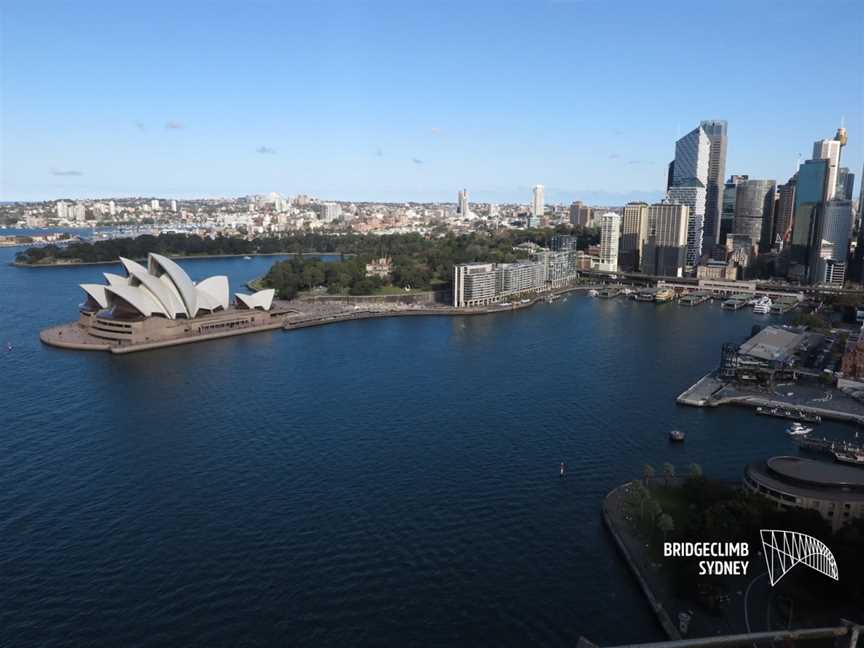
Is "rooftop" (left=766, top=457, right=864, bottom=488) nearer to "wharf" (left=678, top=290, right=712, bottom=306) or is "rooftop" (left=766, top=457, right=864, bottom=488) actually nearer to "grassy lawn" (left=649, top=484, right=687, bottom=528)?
"grassy lawn" (left=649, top=484, right=687, bottom=528)

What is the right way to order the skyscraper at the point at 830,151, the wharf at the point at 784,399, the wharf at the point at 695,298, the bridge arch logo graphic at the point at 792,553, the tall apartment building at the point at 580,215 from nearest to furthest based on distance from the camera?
the bridge arch logo graphic at the point at 792,553 → the wharf at the point at 784,399 → the wharf at the point at 695,298 → the skyscraper at the point at 830,151 → the tall apartment building at the point at 580,215

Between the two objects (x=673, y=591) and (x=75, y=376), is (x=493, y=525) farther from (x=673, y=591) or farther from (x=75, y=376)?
(x=75, y=376)

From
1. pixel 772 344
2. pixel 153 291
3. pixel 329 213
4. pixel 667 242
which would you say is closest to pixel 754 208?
pixel 667 242

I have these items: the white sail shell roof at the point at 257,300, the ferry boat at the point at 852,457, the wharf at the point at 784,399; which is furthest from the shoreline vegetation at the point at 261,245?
the ferry boat at the point at 852,457

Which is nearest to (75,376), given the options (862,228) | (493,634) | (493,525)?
(493,525)

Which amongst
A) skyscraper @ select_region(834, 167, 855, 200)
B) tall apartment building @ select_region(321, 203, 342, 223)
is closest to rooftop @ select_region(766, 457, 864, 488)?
skyscraper @ select_region(834, 167, 855, 200)

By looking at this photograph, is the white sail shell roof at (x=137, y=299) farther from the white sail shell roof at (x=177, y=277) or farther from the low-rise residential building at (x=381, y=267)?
the low-rise residential building at (x=381, y=267)
